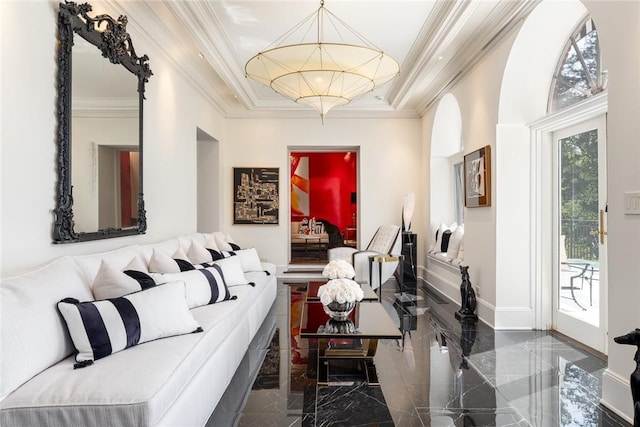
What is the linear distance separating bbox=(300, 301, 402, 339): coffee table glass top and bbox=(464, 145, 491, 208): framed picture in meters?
1.82

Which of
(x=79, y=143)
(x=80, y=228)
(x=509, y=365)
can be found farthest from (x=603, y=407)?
(x=79, y=143)

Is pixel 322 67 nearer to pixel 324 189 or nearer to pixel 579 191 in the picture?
pixel 579 191

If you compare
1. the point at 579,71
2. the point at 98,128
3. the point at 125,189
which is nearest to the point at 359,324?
the point at 125,189

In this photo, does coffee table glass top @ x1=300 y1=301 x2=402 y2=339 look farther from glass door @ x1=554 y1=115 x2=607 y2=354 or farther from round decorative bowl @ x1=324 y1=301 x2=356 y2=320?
glass door @ x1=554 y1=115 x2=607 y2=354

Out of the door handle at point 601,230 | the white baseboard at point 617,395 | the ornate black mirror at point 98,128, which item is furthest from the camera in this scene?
the door handle at point 601,230

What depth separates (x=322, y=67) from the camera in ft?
11.6

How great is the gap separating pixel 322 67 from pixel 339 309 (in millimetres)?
2101

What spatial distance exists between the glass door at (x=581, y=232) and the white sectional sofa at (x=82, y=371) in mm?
3026

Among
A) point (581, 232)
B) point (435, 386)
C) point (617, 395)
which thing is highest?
point (581, 232)

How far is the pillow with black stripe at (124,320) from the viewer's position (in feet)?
6.23

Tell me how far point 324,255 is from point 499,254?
227 inches

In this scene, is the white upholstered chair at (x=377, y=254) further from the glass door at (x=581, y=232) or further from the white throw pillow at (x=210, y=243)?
the glass door at (x=581, y=232)

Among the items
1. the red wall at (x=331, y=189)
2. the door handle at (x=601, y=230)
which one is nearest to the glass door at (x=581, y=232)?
the door handle at (x=601, y=230)

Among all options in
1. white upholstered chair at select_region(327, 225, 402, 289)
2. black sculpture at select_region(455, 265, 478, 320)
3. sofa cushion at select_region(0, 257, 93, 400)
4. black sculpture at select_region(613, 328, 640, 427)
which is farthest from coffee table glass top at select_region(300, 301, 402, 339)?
white upholstered chair at select_region(327, 225, 402, 289)
